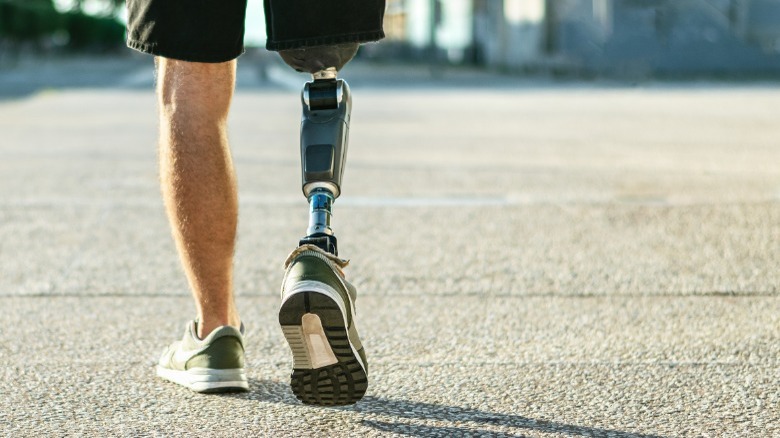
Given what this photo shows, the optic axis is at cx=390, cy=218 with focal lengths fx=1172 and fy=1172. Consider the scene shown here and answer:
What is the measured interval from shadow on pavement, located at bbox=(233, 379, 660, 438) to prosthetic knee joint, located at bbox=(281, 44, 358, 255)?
368mm

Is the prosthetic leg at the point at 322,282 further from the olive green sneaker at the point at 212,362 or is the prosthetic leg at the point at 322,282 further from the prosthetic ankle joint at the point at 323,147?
the olive green sneaker at the point at 212,362

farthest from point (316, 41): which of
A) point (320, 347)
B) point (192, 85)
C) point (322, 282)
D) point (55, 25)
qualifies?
point (55, 25)

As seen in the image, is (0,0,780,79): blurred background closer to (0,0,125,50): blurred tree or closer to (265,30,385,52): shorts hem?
(0,0,125,50): blurred tree

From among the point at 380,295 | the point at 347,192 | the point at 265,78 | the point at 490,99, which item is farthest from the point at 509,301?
the point at 265,78

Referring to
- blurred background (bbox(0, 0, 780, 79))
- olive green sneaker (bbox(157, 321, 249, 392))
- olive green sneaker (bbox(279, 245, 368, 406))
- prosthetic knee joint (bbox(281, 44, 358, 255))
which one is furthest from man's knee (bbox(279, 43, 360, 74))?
blurred background (bbox(0, 0, 780, 79))

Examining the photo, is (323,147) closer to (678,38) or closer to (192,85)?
(192,85)

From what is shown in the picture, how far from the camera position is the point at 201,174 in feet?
8.14

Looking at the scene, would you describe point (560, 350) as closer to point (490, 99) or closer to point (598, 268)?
point (598, 268)

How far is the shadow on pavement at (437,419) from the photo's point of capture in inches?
88.1

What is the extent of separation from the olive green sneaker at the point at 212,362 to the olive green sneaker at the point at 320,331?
38cm

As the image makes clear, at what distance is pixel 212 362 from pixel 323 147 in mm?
559

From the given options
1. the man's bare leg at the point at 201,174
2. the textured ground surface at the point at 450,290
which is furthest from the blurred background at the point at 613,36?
the man's bare leg at the point at 201,174

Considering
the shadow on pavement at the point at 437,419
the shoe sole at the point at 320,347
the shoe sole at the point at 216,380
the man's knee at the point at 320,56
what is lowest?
the shadow on pavement at the point at 437,419

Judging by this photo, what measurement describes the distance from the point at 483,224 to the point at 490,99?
36.2 ft
